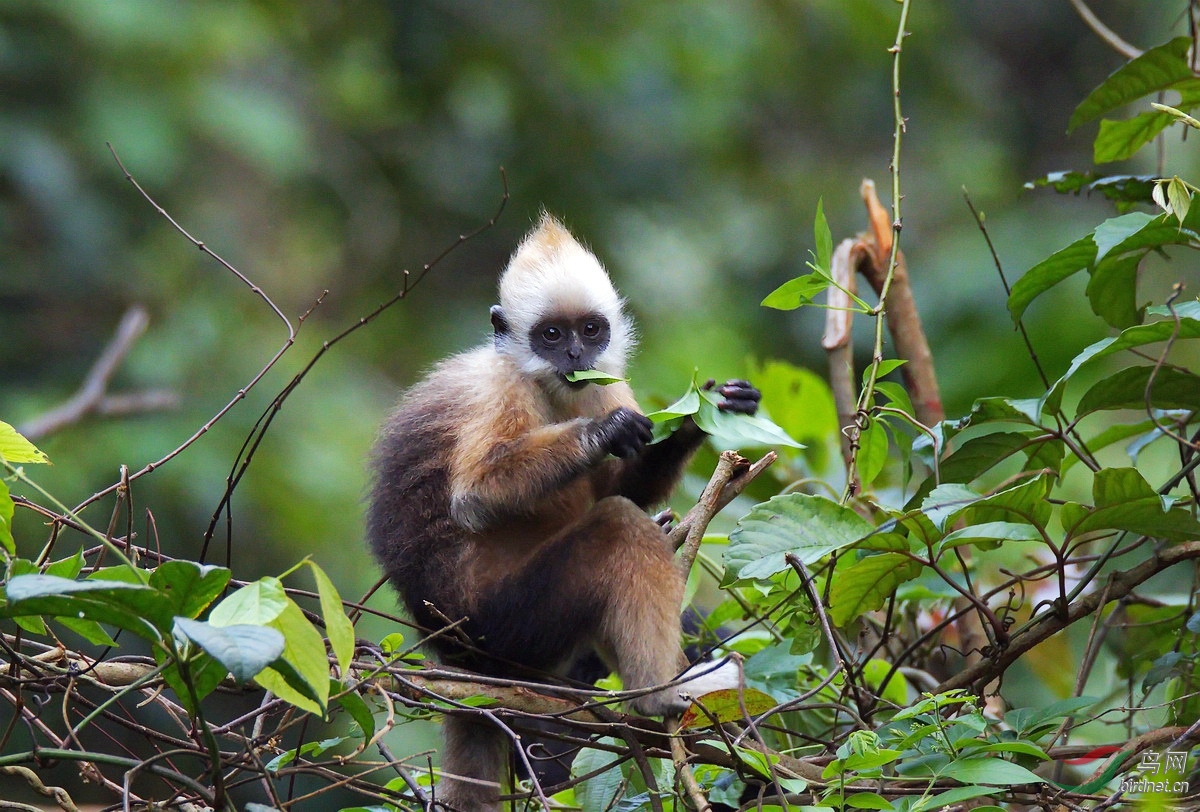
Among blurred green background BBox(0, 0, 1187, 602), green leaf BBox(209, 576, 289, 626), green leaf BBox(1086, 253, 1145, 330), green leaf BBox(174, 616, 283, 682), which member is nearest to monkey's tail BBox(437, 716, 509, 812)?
green leaf BBox(209, 576, 289, 626)

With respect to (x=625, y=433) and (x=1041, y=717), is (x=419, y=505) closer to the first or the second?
(x=625, y=433)

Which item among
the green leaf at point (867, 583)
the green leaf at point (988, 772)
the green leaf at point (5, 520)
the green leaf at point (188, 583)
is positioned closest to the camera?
the green leaf at point (188, 583)

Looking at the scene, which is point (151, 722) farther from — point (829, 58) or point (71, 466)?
point (829, 58)

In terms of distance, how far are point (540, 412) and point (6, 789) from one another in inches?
163

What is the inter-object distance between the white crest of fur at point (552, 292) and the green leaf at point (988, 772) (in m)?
2.13

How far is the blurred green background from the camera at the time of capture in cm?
699

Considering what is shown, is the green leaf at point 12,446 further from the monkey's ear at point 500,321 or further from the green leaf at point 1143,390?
the green leaf at point 1143,390

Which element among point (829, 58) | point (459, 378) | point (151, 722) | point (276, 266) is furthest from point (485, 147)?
point (459, 378)

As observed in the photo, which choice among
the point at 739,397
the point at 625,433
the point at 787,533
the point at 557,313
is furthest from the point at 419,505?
the point at 787,533

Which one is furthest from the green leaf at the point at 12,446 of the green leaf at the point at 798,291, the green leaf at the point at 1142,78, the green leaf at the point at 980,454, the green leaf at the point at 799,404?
the green leaf at the point at 1142,78

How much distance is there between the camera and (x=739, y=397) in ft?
10.6

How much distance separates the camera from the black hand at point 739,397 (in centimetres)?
316

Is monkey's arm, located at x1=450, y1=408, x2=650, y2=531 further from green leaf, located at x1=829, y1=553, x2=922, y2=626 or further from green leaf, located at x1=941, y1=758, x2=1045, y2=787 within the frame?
green leaf, located at x1=941, y1=758, x2=1045, y2=787

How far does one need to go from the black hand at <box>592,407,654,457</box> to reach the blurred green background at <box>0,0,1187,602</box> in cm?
327
